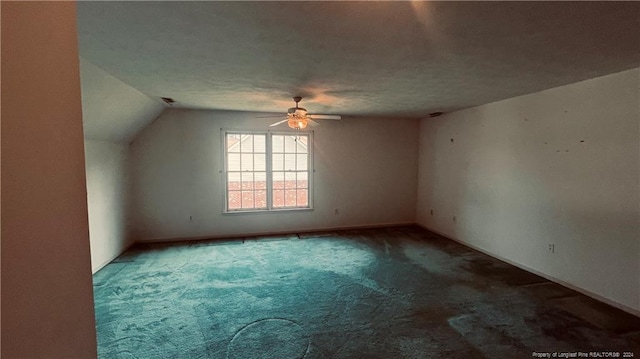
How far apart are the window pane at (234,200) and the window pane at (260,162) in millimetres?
592

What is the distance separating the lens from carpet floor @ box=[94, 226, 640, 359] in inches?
96.6

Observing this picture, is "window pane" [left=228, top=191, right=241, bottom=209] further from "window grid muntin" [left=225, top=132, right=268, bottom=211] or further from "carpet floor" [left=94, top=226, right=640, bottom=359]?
"carpet floor" [left=94, top=226, right=640, bottom=359]

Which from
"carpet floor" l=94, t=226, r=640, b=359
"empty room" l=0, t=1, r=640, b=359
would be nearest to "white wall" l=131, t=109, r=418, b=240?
"empty room" l=0, t=1, r=640, b=359

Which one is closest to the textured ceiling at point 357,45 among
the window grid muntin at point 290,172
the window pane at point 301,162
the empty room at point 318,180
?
the empty room at point 318,180

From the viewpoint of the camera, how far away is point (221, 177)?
221 inches

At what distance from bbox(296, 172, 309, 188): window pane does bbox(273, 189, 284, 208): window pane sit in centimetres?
37

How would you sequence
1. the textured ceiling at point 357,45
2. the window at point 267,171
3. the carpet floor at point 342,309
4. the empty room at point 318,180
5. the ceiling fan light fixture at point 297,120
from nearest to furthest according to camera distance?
the empty room at point 318,180, the textured ceiling at point 357,45, the carpet floor at point 342,309, the ceiling fan light fixture at point 297,120, the window at point 267,171

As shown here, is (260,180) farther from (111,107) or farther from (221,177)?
(111,107)

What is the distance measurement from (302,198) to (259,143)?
4.46 ft

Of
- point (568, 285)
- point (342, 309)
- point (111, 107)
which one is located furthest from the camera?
point (111, 107)

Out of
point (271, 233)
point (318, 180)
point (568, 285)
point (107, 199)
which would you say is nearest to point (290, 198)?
point (318, 180)

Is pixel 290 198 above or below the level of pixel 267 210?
above

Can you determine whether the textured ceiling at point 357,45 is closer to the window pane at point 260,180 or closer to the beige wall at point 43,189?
the beige wall at point 43,189

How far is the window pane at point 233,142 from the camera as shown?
18.6ft
